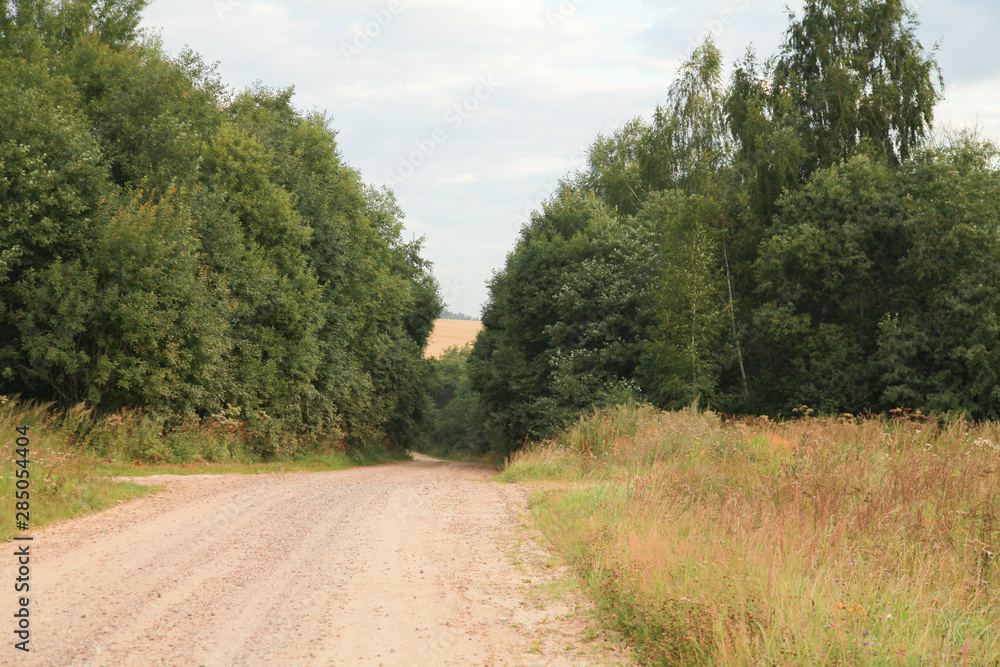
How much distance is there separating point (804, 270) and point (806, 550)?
24555 millimetres

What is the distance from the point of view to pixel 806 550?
246 inches

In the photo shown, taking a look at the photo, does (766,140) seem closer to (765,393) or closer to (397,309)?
(765,393)

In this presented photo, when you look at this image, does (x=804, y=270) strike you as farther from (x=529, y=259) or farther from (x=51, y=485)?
(x=51, y=485)

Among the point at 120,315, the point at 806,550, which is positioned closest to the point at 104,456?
the point at 120,315

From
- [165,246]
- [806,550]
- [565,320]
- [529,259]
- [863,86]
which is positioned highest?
[863,86]

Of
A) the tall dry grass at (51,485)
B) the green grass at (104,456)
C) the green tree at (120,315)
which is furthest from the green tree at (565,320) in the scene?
the tall dry grass at (51,485)

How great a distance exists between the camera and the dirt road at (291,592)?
16.3 feet

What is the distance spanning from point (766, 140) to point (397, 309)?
20.0 m

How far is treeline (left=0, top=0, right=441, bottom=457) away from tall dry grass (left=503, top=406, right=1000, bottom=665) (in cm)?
1177

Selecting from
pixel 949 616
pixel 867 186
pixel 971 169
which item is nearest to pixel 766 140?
pixel 867 186

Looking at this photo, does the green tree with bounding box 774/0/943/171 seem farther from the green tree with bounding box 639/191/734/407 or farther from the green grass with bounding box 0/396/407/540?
the green grass with bounding box 0/396/407/540

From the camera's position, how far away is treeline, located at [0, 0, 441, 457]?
16672 millimetres

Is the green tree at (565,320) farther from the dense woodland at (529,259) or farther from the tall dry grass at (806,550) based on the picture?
the tall dry grass at (806,550)

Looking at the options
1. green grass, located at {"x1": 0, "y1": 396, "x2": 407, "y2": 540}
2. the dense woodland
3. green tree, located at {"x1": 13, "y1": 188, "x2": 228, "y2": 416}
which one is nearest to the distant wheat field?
the dense woodland
